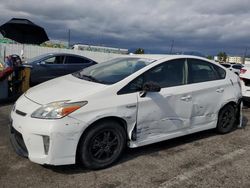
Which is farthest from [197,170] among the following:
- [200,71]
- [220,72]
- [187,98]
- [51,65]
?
[51,65]

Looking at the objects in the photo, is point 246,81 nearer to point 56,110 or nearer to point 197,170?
point 197,170

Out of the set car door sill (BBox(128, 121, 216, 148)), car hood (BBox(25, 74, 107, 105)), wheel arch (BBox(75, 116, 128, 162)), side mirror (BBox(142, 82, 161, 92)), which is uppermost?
side mirror (BBox(142, 82, 161, 92))

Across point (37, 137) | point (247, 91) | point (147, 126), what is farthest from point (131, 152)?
point (247, 91)

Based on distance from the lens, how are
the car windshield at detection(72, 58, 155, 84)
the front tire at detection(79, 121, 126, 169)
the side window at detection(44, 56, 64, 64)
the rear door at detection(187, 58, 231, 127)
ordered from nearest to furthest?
1. the front tire at detection(79, 121, 126, 169)
2. the car windshield at detection(72, 58, 155, 84)
3. the rear door at detection(187, 58, 231, 127)
4. the side window at detection(44, 56, 64, 64)

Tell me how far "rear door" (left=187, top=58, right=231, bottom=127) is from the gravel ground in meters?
0.49

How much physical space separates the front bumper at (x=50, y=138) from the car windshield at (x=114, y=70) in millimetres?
935

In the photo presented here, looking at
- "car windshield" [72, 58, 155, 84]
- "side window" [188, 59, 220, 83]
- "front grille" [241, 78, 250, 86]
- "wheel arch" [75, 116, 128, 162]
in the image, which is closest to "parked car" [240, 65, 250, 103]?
"front grille" [241, 78, 250, 86]

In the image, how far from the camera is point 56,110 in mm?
3314

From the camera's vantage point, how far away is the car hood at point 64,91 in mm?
3511

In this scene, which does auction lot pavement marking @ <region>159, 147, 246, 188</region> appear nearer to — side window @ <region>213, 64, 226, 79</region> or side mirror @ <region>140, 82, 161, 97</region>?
side mirror @ <region>140, 82, 161, 97</region>

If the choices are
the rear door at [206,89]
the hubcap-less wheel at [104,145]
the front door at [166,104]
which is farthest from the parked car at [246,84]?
the hubcap-less wheel at [104,145]

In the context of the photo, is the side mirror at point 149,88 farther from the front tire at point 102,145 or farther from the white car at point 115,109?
the front tire at point 102,145

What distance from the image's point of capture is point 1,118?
5820 mm

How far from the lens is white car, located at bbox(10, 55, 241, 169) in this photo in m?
3.31
